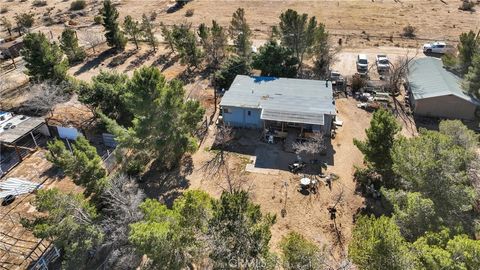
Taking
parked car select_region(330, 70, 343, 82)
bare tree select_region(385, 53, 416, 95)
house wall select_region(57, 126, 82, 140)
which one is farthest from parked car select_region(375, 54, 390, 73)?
house wall select_region(57, 126, 82, 140)

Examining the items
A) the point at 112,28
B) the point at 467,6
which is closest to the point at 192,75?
the point at 112,28

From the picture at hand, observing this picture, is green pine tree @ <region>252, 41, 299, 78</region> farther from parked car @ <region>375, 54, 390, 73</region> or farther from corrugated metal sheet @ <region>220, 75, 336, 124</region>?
parked car @ <region>375, 54, 390, 73</region>

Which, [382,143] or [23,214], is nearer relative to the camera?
[382,143]

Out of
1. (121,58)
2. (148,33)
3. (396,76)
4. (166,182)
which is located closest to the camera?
(166,182)

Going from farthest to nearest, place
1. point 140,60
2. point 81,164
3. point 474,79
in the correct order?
point 140,60, point 474,79, point 81,164

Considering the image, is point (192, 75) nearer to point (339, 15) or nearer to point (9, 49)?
point (9, 49)

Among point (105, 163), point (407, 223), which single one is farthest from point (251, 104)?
point (407, 223)

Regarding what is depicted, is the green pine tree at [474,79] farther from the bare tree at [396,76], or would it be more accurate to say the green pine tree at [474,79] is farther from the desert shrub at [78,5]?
the desert shrub at [78,5]

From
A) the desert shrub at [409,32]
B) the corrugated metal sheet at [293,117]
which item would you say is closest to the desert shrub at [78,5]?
the corrugated metal sheet at [293,117]
